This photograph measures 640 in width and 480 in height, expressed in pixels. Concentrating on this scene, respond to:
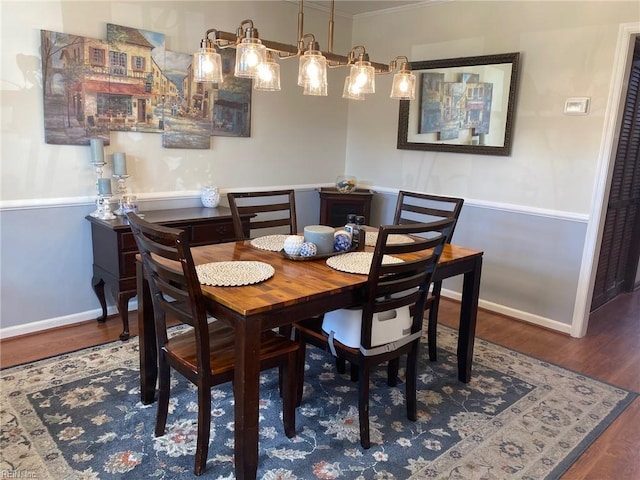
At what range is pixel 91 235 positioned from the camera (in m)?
3.22

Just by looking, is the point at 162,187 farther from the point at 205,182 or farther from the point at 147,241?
the point at 147,241

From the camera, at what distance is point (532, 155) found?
351cm

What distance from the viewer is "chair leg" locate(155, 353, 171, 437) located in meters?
2.03

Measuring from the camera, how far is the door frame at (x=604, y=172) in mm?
3029

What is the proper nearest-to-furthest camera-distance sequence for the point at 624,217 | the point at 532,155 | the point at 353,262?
the point at 353,262 → the point at 532,155 → the point at 624,217

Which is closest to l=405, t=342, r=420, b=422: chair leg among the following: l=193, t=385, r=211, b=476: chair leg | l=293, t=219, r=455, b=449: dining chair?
l=293, t=219, r=455, b=449: dining chair

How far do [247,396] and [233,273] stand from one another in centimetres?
52

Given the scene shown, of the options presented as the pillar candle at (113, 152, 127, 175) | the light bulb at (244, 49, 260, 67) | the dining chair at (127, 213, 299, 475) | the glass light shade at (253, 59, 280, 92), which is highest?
the light bulb at (244, 49, 260, 67)

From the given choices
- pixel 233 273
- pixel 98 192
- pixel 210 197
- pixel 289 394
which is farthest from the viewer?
pixel 210 197

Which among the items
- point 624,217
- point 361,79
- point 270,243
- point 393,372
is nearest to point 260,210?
point 270,243

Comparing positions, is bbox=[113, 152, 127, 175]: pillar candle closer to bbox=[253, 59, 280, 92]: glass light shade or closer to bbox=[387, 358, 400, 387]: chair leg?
bbox=[253, 59, 280, 92]: glass light shade

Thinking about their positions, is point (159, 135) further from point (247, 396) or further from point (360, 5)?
point (247, 396)

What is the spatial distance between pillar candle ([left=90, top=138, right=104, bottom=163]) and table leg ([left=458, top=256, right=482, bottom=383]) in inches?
91.7

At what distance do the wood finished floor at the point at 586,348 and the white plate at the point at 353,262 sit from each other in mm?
1174
